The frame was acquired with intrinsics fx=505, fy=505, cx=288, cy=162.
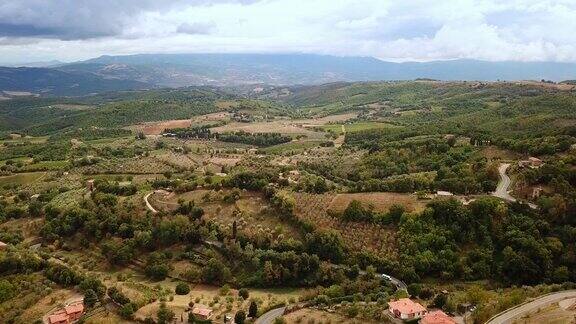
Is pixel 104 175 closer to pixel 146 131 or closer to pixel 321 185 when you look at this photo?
pixel 321 185

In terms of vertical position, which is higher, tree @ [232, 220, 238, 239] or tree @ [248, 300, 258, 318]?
tree @ [232, 220, 238, 239]

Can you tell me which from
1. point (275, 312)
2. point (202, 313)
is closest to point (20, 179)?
point (202, 313)

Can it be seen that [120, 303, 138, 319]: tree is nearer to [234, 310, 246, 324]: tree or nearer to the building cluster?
[234, 310, 246, 324]: tree

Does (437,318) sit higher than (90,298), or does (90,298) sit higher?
(437,318)

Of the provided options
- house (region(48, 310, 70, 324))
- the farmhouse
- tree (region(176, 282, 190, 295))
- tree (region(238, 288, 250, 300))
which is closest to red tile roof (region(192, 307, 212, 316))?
tree (region(238, 288, 250, 300))

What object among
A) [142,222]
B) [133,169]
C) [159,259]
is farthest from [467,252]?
[133,169]

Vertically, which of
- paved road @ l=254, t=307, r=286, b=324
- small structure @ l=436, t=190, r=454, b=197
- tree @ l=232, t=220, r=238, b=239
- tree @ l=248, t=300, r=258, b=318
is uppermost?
small structure @ l=436, t=190, r=454, b=197

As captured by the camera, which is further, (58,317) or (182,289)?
(182,289)

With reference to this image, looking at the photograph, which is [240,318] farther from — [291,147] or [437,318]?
[291,147]
